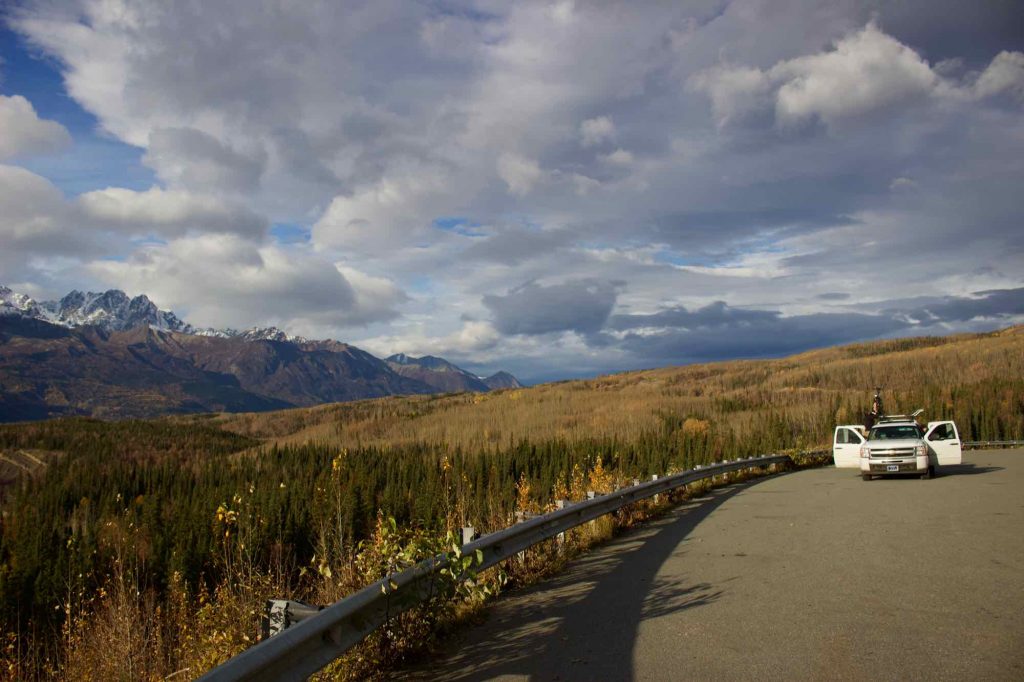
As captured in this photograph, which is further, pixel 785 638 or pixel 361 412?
pixel 361 412

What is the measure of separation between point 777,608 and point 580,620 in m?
1.90

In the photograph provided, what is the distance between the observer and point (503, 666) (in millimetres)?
5500

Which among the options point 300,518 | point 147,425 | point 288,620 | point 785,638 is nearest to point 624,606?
point 785,638

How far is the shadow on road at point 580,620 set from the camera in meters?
5.40

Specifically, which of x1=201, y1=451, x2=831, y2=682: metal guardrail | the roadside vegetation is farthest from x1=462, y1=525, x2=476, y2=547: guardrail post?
the roadside vegetation

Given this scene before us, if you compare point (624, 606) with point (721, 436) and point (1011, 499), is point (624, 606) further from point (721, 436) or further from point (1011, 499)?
point (721, 436)

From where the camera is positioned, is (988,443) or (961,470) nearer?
(961,470)

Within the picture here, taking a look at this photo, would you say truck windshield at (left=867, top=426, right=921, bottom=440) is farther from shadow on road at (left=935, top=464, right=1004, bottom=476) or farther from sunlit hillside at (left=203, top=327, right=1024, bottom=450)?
sunlit hillside at (left=203, top=327, right=1024, bottom=450)

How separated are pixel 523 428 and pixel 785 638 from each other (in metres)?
126

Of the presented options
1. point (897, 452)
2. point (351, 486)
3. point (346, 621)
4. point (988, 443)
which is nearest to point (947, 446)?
point (897, 452)

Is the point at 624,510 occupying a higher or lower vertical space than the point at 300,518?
higher

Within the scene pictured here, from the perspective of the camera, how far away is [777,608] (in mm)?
6816

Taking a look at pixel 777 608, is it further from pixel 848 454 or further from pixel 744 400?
pixel 744 400

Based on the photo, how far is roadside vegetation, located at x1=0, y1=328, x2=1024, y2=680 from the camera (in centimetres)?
703
